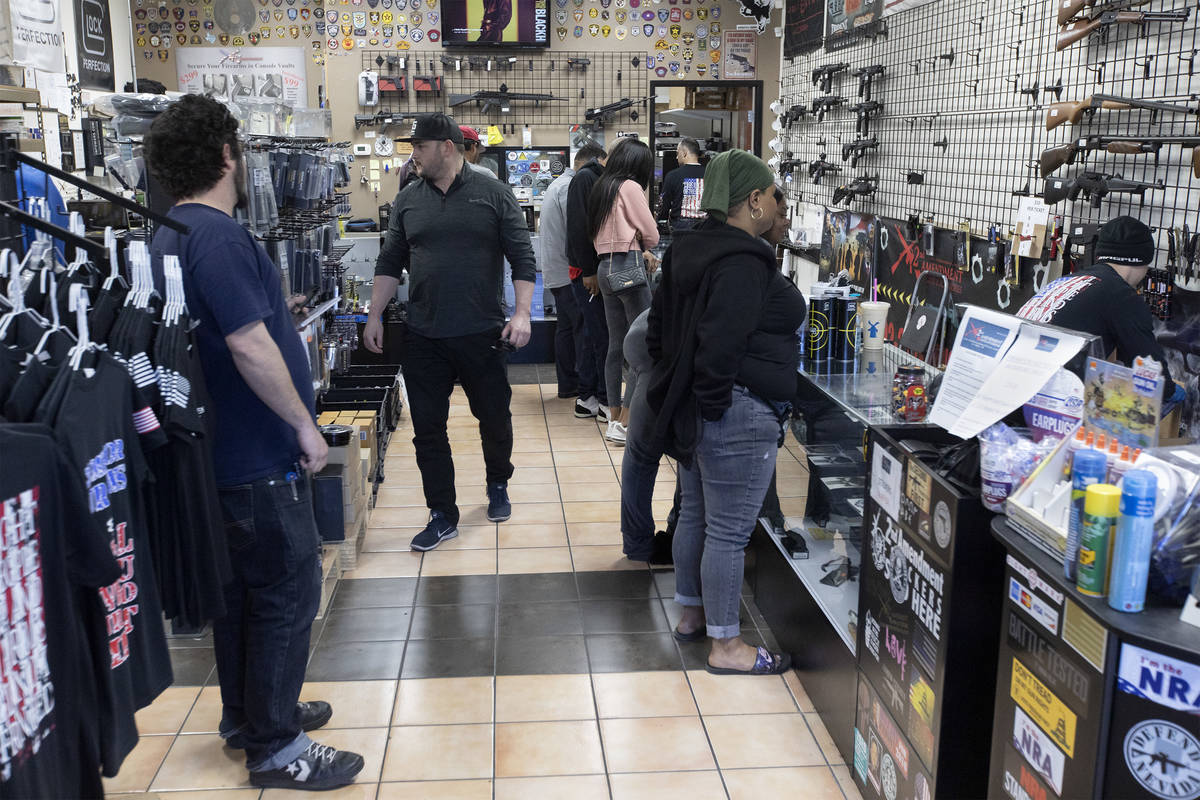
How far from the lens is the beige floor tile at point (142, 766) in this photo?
2.65 m

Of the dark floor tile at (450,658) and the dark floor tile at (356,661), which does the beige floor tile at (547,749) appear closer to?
the dark floor tile at (450,658)

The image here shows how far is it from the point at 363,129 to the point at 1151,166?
7.14 m

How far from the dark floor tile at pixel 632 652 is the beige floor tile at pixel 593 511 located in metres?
1.16

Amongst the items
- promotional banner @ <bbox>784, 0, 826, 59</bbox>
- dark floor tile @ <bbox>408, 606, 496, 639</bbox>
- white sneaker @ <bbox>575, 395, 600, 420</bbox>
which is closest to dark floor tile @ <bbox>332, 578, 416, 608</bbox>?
A: dark floor tile @ <bbox>408, 606, 496, 639</bbox>

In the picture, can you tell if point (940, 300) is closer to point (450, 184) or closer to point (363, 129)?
point (450, 184)

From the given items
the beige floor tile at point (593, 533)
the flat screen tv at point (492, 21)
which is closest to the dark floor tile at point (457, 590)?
the beige floor tile at point (593, 533)

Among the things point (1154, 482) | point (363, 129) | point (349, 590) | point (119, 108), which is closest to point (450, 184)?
point (119, 108)

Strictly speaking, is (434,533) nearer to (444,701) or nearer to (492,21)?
(444,701)

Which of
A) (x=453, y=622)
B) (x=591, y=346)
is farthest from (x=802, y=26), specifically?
(x=453, y=622)

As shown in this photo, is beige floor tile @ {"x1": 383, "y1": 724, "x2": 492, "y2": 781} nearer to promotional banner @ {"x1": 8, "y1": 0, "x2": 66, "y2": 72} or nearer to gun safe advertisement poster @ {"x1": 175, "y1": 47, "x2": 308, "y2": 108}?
promotional banner @ {"x1": 8, "y1": 0, "x2": 66, "y2": 72}

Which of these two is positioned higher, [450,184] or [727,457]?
[450,184]

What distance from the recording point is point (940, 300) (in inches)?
173

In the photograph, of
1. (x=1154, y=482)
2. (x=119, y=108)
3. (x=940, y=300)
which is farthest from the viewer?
(x=940, y=300)

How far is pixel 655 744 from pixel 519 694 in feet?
1.60
